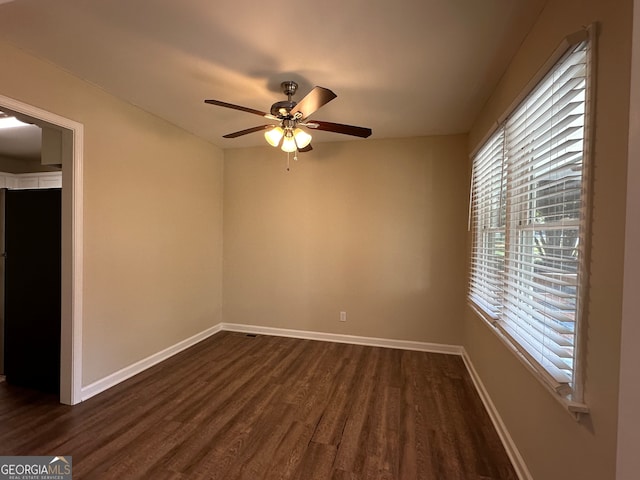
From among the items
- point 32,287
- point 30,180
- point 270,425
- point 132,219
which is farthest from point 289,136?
point 30,180

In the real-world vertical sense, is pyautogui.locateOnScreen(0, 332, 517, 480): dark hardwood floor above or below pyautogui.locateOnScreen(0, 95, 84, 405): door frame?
below

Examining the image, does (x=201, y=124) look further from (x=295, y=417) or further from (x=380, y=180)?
(x=295, y=417)

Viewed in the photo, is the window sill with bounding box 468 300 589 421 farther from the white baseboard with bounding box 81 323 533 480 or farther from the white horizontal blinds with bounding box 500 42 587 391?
the white baseboard with bounding box 81 323 533 480

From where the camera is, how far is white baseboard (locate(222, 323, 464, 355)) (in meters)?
A: 3.60

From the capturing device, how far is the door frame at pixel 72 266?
233 cm

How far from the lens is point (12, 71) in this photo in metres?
1.98

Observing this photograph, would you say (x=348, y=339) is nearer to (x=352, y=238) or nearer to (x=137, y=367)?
(x=352, y=238)

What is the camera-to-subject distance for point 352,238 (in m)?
3.84

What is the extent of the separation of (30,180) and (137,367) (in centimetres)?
389

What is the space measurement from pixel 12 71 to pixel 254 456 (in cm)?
300

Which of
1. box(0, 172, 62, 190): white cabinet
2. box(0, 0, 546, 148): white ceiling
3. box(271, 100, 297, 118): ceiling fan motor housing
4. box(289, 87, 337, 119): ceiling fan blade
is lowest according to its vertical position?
box(0, 172, 62, 190): white cabinet

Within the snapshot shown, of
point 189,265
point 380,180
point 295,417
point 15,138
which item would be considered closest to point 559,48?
point 380,180

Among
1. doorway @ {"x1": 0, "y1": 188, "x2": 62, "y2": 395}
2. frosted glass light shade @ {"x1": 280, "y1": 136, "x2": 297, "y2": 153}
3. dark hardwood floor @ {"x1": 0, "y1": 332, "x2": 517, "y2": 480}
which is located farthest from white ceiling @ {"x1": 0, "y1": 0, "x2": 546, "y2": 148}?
dark hardwood floor @ {"x1": 0, "y1": 332, "x2": 517, "y2": 480}

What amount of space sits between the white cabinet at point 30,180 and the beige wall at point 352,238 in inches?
107
